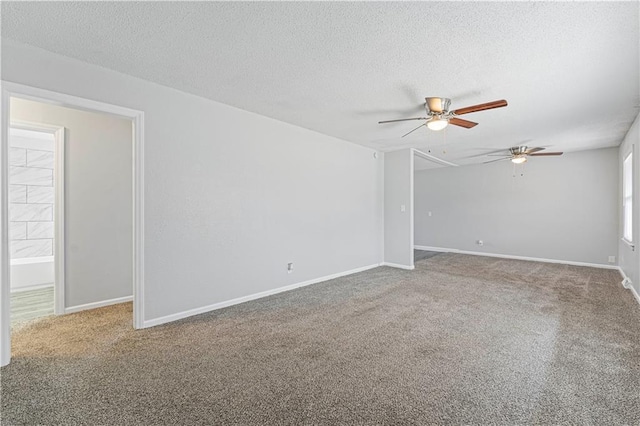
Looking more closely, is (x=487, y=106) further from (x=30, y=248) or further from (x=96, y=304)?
(x=30, y=248)

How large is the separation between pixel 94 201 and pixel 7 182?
1.44 metres

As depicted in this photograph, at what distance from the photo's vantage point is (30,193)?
4879 millimetres

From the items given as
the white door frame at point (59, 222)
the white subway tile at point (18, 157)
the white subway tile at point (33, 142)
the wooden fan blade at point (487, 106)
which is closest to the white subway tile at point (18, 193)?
the white subway tile at point (18, 157)

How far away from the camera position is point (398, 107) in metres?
3.57

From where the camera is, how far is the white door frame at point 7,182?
223 centimetres

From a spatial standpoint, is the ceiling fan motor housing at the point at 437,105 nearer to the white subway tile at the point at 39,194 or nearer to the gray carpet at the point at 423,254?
the gray carpet at the point at 423,254

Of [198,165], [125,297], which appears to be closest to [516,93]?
[198,165]

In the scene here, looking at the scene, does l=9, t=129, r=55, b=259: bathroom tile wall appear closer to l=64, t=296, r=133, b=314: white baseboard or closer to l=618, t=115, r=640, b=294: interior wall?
l=64, t=296, r=133, b=314: white baseboard

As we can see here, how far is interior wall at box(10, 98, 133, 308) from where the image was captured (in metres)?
3.46

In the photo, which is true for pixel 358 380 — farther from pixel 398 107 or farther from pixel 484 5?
pixel 398 107

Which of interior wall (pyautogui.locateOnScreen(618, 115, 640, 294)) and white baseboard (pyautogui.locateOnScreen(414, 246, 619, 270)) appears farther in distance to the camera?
white baseboard (pyautogui.locateOnScreen(414, 246, 619, 270))

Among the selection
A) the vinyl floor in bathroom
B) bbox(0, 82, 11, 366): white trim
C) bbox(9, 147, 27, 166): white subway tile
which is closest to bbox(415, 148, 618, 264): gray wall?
the vinyl floor in bathroom

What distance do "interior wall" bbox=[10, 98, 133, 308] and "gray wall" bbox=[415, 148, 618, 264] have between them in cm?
747

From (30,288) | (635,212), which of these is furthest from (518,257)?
(30,288)
